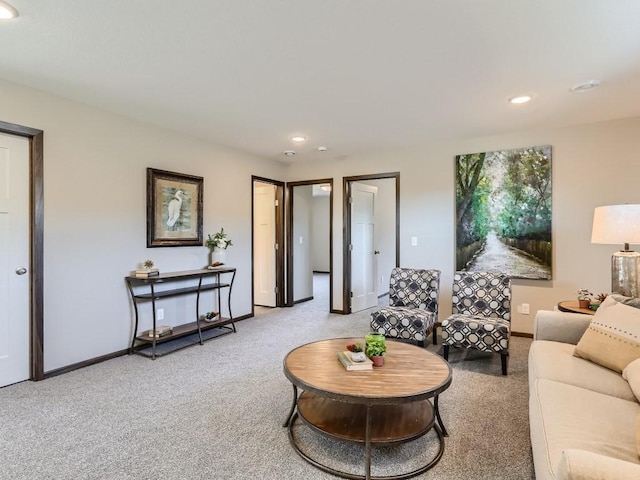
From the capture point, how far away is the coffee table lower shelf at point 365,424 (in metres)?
1.75

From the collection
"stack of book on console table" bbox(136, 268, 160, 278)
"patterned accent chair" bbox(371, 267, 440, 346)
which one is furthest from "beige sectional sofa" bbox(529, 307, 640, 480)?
"stack of book on console table" bbox(136, 268, 160, 278)

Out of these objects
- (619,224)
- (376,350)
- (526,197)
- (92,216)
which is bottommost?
(376,350)

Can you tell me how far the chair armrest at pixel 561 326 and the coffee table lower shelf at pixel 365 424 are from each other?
3.46 ft

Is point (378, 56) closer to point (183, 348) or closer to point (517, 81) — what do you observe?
point (517, 81)

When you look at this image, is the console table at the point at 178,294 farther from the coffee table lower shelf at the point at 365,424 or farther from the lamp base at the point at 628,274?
the lamp base at the point at 628,274

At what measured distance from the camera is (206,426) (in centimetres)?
217

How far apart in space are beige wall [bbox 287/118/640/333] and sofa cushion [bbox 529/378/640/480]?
261 centimetres

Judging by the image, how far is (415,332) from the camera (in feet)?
11.3

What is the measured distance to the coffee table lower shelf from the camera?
1750 millimetres

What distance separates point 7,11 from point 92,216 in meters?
1.75

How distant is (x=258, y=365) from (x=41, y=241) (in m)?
2.04

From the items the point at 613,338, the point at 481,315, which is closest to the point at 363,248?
the point at 481,315

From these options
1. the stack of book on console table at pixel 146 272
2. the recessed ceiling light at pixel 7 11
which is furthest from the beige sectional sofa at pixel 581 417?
the stack of book on console table at pixel 146 272

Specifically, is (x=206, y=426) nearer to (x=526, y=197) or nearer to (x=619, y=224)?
(x=619, y=224)
